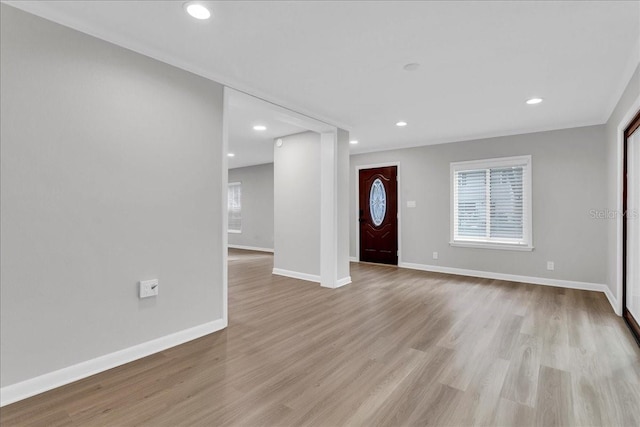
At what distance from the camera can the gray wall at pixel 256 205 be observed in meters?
8.72

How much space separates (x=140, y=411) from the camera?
177 centimetres

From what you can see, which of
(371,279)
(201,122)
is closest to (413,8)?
(201,122)

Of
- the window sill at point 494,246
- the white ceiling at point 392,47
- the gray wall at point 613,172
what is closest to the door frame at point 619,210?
the gray wall at point 613,172

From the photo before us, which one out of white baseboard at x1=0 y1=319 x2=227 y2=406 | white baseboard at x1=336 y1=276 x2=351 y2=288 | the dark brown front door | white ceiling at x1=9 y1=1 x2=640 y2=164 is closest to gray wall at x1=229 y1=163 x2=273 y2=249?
the dark brown front door

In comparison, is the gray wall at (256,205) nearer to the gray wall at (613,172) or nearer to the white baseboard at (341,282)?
the white baseboard at (341,282)

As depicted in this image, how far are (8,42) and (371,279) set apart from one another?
15.7ft

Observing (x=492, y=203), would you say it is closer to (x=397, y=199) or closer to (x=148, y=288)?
(x=397, y=199)

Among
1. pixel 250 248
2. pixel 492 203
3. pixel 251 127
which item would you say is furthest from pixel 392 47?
pixel 250 248

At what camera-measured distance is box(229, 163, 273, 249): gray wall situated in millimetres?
8719

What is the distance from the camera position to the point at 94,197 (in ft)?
7.22

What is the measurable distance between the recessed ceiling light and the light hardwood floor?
2431mm

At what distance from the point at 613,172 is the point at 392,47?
3.39 m

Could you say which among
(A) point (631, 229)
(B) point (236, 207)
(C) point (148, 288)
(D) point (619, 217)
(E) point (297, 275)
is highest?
(B) point (236, 207)

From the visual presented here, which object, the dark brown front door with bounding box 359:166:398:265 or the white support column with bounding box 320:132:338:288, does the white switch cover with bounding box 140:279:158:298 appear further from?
the dark brown front door with bounding box 359:166:398:265
